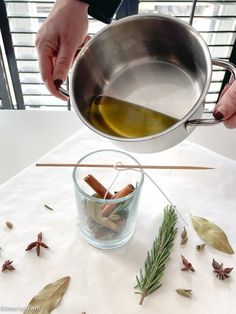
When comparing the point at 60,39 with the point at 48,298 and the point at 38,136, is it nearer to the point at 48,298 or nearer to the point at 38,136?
the point at 38,136

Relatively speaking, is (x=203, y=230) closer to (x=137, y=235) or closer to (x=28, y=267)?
(x=137, y=235)

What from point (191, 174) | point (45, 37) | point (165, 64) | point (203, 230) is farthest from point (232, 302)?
point (45, 37)

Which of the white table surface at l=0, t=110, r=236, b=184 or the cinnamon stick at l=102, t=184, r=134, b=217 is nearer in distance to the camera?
the cinnamon stick at l=102, t=184, r=134, b=217

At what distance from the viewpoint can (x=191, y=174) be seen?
74cm

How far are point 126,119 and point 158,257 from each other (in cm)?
24

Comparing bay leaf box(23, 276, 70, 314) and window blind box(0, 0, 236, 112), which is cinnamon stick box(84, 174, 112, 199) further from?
window blind box(0, 0, 236, 112)

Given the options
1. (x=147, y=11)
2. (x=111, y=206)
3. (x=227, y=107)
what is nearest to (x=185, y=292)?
(x=111, y=206)

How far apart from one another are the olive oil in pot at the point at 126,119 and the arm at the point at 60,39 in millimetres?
95

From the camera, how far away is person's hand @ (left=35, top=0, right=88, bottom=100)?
66cm

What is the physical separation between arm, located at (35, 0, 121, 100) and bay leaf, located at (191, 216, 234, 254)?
0.35 m

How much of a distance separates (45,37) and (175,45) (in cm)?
25

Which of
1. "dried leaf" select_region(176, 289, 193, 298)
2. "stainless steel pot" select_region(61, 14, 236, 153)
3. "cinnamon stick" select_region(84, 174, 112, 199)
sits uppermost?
"stainless steel pot" select_region(61, 14, 236, 153)

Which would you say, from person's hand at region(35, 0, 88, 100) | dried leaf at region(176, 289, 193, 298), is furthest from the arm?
dried leaf at region(176, 289, 193, 298)

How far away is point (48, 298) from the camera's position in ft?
1.75
